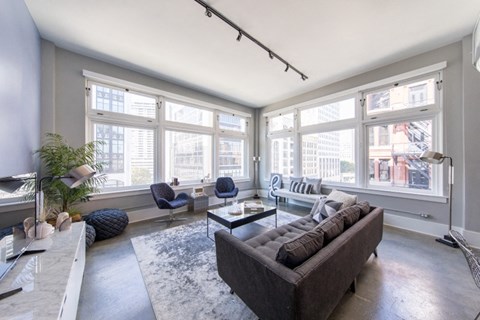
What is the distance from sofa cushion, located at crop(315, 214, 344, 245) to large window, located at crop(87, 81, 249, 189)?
3.72 metres

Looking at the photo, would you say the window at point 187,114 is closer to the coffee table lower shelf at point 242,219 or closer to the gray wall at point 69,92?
the gray wall at point 69,92

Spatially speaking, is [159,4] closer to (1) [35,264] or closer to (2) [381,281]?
(1) [35,264]

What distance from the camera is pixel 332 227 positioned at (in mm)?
1587

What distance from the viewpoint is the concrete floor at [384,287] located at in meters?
1.55

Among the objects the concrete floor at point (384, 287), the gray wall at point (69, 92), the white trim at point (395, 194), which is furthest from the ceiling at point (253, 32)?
the concrete floor at point (384, 287)

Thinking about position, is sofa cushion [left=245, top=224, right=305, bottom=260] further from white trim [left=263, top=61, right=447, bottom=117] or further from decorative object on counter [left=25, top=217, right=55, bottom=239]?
white trim [left=263, top=61, right=447, bottom=117]

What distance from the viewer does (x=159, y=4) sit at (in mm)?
2164

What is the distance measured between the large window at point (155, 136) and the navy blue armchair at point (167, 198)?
351mm

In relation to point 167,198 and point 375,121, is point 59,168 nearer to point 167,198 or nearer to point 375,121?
point 167,198

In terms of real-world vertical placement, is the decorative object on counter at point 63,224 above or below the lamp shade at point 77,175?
below

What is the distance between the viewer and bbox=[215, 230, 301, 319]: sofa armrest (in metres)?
1.08

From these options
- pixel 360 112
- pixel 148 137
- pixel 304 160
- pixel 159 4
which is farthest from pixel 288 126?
pixel 159 4

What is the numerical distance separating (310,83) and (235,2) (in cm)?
287

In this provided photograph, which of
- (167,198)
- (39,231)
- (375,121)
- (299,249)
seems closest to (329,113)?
(375,121)
